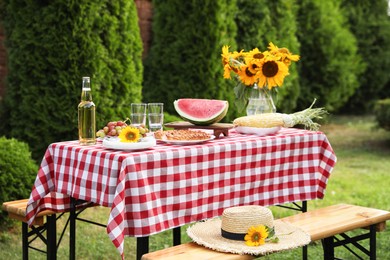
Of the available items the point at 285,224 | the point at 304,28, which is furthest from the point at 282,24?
the point at 285,224

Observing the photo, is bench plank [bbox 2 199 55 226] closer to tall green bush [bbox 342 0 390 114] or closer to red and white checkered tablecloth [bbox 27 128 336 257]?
red and white checkered tablecloth [bbox 27 128 336 257]

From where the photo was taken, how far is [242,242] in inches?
160

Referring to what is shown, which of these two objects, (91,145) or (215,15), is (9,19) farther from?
(91,145)

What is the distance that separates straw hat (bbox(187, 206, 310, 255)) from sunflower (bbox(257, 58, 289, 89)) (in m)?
1.32

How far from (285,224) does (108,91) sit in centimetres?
399

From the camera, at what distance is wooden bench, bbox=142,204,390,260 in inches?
154

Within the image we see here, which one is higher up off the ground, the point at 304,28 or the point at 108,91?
the point at 304,28

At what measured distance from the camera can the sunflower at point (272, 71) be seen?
5.16 meters

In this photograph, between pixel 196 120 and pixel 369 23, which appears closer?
pixel 196 120

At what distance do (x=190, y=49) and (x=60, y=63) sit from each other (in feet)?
9.34

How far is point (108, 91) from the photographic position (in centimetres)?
802

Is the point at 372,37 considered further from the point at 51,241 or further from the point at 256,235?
the point at 256,235

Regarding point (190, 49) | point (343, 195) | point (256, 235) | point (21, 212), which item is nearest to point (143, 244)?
point (256, 235)

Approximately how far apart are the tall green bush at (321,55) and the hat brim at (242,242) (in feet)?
32.5
